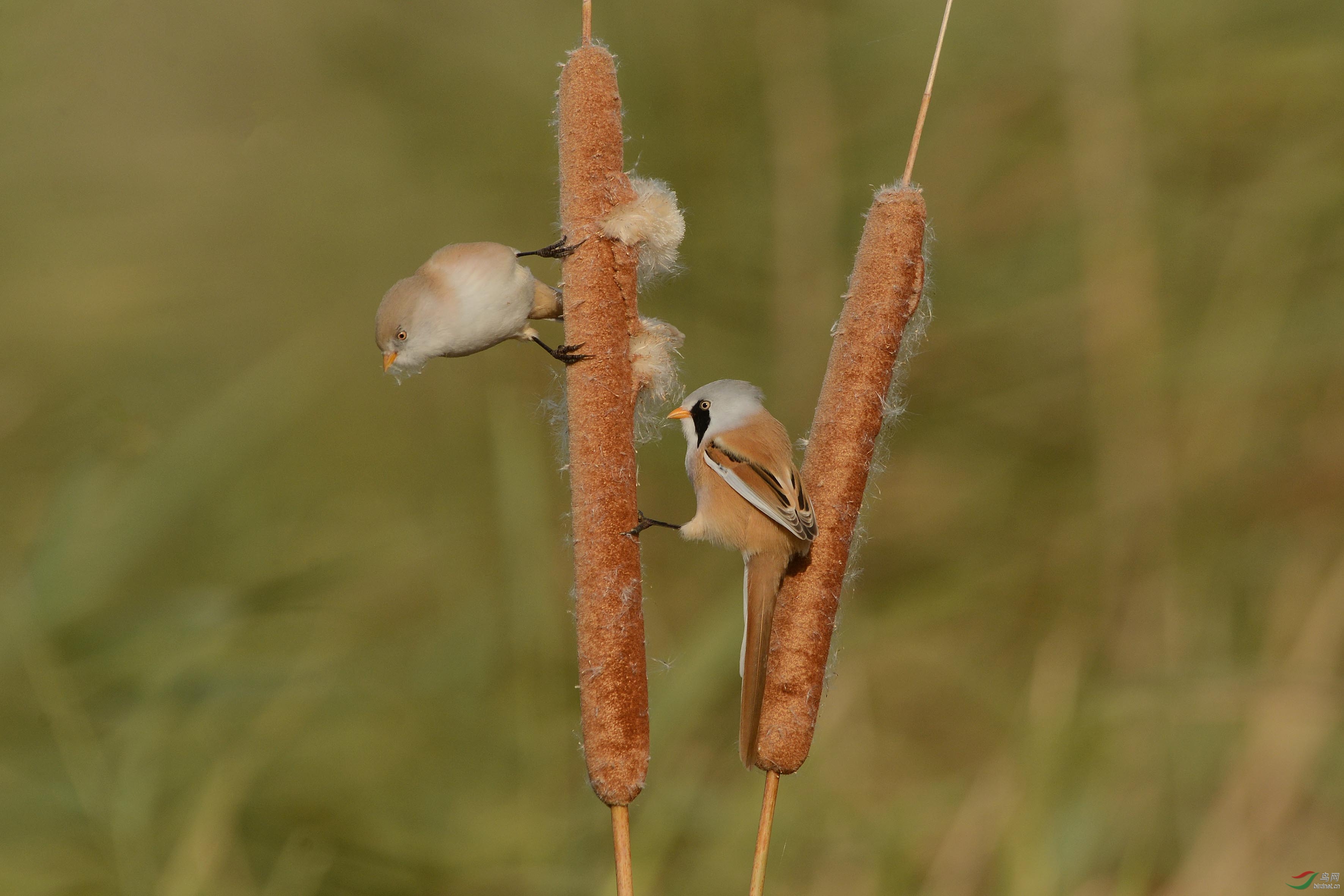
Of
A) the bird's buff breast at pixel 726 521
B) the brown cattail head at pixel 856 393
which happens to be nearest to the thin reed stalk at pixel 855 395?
the brown cattail head at pixel 856 393

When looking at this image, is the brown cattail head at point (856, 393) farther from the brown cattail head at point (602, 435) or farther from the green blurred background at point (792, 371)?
the green blurred background at point (792, 371)

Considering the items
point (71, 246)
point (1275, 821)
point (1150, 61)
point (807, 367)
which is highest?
point (1150, 61)

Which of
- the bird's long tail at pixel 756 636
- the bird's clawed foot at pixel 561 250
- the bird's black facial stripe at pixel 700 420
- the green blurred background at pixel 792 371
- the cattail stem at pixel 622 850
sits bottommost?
the cattail stem at pixel 622 850

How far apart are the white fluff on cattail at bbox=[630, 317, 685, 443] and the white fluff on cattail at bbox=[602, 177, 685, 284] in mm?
65

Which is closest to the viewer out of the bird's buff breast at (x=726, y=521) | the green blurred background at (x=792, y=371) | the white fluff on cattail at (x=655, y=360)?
the white fluff on cattail at (x=655, y=360)

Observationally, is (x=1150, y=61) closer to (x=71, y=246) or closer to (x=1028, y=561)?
(x=1028, y=561)

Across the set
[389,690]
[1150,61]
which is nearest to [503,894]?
[389,690]

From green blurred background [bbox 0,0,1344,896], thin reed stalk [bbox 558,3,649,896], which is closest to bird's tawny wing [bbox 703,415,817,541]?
thin reed stalk [bbox 558,3,649,896]

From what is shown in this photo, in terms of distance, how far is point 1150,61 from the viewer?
259 centimetres

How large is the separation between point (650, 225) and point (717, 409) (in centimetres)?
52

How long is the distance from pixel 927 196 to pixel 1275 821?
191cm

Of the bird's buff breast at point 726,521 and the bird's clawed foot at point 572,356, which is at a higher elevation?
the bird's buff breast at point 726,521

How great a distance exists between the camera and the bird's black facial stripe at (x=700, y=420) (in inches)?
55.2

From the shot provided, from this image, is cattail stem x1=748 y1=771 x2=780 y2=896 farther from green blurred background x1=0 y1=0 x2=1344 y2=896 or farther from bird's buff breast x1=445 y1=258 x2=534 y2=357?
green blurred background x1=0 y1=0 x2=1344 y2=896
